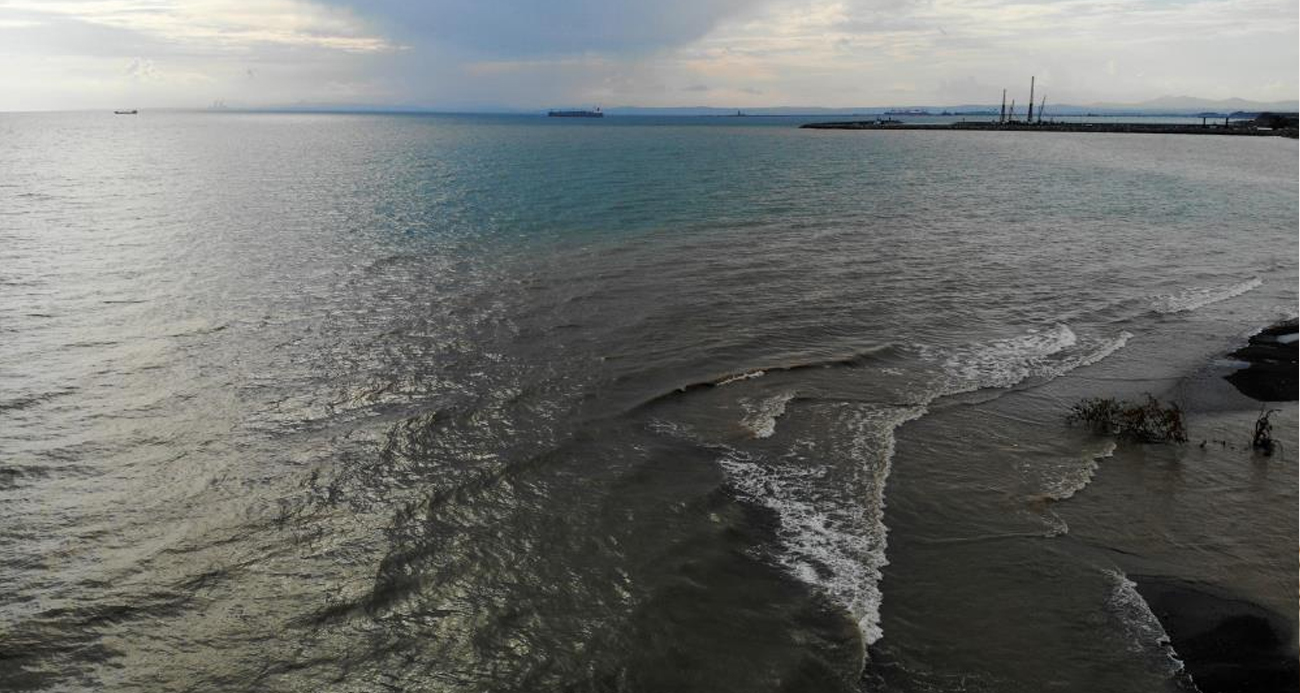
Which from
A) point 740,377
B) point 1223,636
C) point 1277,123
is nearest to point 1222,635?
point 1223,636

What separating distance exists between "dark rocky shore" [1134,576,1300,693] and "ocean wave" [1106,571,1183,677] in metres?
0.09

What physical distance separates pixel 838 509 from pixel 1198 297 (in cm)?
2237

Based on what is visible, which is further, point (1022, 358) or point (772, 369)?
point (1022, 358)

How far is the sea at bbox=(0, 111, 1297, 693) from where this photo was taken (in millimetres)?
8898

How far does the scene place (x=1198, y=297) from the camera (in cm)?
2650

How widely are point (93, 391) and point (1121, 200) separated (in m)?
59.6

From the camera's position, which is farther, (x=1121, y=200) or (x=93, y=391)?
(x=1121, y=200)

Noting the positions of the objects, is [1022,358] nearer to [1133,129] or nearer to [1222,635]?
[1222,635]

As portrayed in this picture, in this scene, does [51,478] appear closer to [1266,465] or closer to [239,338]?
[239,338]

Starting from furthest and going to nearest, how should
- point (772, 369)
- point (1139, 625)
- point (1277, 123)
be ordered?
point (1277, 123)
point (772, 369)
point (1139, 625)

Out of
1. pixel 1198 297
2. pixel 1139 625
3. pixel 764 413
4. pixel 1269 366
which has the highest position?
pixel 1198 297

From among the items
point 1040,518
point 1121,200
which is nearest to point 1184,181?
point 1121,200

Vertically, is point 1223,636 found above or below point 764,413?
below

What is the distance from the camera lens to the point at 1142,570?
10.4m
